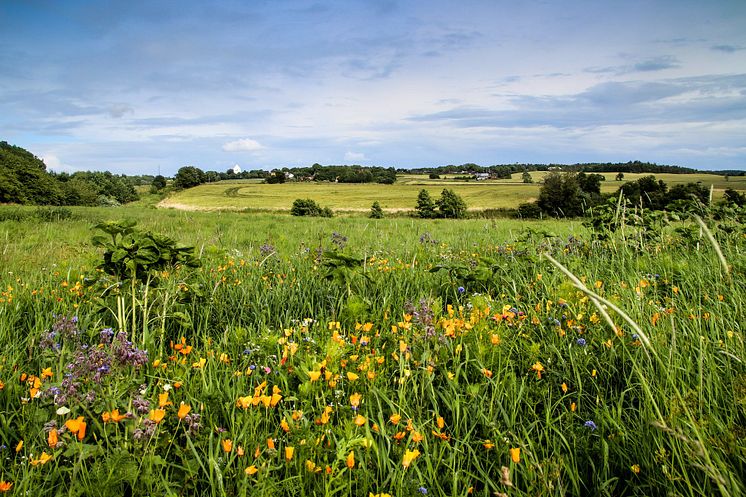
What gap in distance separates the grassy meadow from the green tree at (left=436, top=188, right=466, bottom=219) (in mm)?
50986

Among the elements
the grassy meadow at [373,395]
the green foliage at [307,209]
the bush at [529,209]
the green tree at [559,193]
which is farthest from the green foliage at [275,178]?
the grassy meadow at [373,395]

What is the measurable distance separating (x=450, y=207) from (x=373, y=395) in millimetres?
55453

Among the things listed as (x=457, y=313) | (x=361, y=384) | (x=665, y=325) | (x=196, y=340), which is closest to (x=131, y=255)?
(x=196, y=340)

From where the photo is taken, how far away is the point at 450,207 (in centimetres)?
5644

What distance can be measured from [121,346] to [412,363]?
5.58 feet

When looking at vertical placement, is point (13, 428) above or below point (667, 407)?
below

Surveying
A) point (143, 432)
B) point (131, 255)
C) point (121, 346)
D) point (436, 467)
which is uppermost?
point (131, 255)

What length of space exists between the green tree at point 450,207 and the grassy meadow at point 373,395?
51.0 meters

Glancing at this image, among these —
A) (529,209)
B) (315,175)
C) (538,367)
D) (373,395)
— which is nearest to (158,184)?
(315,175)

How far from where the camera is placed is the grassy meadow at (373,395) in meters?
1.75

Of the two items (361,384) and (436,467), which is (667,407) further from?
(361,384)

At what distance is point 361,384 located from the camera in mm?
2463

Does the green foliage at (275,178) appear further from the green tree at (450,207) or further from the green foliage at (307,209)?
the green tree at (450,207)

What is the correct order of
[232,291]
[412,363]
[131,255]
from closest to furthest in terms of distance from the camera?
[412,363] → [131,255] → [232,291]
